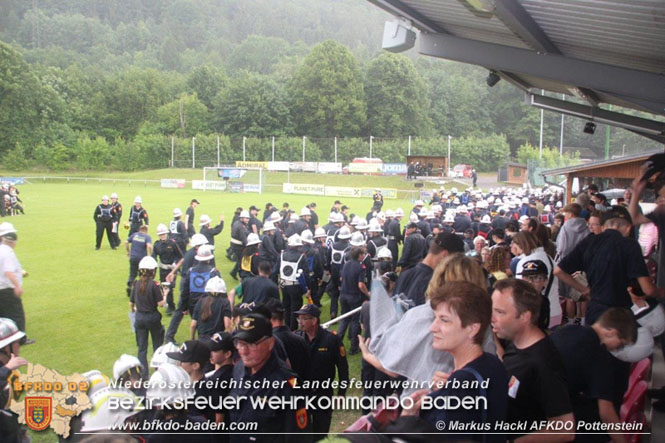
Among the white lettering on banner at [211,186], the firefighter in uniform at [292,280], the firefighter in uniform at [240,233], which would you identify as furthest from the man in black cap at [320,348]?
the white lettering on banner at [211,186]

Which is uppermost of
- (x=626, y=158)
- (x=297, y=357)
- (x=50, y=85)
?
(x=50, y=85)

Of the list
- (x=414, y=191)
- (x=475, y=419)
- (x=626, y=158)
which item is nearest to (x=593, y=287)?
(x=475, y=419)

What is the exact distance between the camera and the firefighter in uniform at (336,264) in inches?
442

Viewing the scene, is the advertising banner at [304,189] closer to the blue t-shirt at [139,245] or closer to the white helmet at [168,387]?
the blue t-shirt at [139,245]

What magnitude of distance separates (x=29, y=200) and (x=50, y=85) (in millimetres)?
49250

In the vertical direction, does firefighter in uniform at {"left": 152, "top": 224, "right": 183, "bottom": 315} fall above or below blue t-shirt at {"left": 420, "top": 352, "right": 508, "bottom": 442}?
below

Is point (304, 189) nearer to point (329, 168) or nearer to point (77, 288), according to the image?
point (329, 168)

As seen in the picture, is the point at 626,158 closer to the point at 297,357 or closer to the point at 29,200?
the point at 297,357

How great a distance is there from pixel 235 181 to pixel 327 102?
39181 mm

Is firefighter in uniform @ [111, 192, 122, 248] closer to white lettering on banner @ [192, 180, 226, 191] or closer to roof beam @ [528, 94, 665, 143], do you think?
roof beam @ [528, 94, 665, 143]

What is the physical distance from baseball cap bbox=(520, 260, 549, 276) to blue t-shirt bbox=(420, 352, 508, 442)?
8.48 ft

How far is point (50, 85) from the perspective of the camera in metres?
77.6

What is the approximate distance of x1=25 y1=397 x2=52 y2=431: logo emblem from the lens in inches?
137

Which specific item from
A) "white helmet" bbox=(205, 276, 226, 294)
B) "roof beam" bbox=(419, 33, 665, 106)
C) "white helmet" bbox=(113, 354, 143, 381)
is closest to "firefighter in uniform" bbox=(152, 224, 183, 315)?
"white helmet" bbox=(205, 276, 226, 294)
